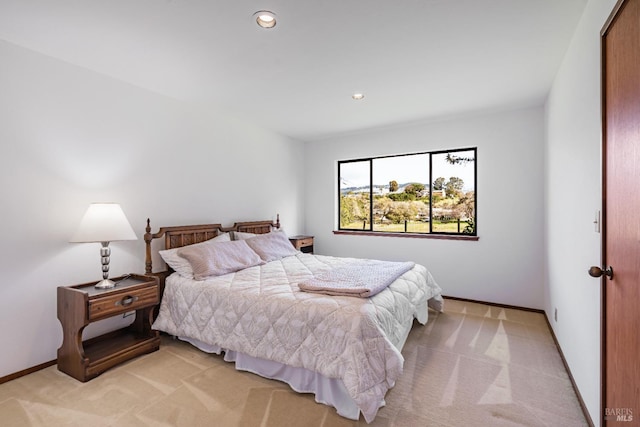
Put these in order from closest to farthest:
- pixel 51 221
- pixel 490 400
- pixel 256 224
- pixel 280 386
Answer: pixel 490 400 → pixel 280 386 → pixel 51 221 → pixel 256 224

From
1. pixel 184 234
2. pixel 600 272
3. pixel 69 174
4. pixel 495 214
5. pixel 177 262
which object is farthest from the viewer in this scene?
pixel 495 214

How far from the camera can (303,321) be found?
2.11 metres

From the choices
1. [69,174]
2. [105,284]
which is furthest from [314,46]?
[105,284]

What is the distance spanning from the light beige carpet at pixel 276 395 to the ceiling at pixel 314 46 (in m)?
2.47

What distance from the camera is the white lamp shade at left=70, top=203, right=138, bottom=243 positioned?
2.40m

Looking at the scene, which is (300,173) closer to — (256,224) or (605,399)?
(256,224)

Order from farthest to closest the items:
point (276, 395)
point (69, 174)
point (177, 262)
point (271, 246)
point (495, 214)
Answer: point (495, 214) → point (271, 246) → point (177, 262) → point (69, 174) → point (276, 395)

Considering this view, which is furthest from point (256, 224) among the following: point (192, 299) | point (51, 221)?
point (51, 221)

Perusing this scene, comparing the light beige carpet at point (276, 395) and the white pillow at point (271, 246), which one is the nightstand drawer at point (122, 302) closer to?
the light beige carpet at point (276, 395)

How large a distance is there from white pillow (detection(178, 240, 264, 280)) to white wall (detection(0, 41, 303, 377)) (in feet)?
1.84

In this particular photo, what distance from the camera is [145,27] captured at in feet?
6.72

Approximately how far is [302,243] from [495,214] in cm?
275

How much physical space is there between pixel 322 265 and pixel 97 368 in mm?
2127

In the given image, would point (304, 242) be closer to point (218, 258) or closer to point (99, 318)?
point (218, 258)
